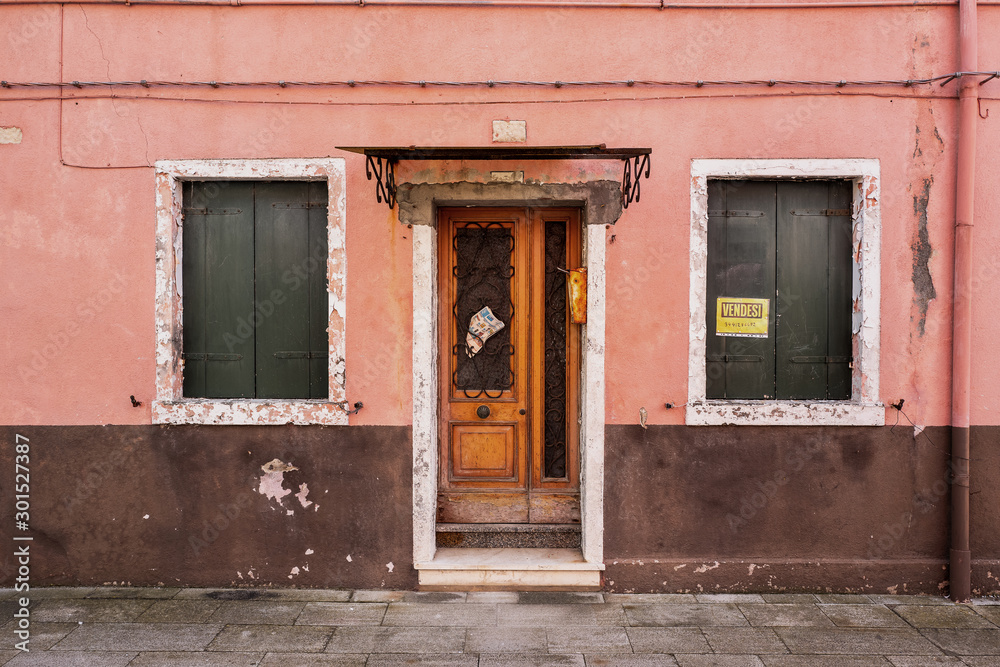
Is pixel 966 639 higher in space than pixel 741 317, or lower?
lower

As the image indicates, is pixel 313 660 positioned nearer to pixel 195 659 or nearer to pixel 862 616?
pixel 195 659

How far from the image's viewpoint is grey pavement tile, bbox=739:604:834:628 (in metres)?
4.02

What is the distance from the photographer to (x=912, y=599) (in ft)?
14.3

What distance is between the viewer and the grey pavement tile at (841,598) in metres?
4.32

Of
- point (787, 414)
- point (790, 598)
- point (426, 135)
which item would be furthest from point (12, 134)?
point (790, 598)

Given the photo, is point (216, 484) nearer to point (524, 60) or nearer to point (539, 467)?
point (539, 467)

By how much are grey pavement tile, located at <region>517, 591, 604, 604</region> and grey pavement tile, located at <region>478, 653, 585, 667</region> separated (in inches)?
26.3

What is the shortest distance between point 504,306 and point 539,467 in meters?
1.28

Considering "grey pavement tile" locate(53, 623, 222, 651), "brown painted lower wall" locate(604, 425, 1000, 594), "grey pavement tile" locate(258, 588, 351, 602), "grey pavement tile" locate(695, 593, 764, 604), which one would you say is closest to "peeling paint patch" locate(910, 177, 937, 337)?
"brown painted lower wall" locate(604, 425, 1000, 594)

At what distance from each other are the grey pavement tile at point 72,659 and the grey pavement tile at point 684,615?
310cm

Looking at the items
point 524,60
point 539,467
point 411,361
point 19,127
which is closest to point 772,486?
point 539,467

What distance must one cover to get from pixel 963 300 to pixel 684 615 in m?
2.93

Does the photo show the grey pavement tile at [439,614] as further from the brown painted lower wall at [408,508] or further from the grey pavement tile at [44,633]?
the grey pavement tile at [44,633]

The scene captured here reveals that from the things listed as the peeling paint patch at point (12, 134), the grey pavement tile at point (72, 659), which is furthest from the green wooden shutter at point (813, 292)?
the peeling paint patch at point (12, 134)
